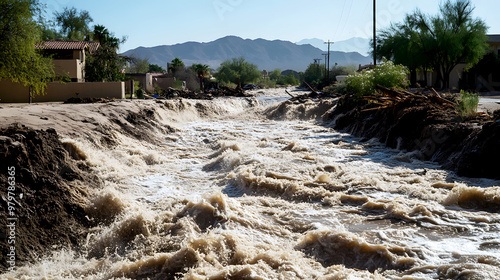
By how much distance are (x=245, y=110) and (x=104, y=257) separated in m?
27.4

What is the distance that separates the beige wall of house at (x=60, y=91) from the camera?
2834 centimetres

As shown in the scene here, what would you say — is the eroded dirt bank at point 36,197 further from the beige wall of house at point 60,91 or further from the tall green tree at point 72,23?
the tall green tree at point 72,23

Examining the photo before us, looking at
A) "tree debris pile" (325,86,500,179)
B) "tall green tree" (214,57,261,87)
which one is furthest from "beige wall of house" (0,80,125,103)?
"tall green tree" (214,57,261,87)

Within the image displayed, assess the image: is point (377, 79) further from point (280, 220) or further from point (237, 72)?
point (237, 72)

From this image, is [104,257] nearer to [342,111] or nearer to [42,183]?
[42,183]

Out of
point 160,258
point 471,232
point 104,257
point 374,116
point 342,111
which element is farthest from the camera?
point 342,111

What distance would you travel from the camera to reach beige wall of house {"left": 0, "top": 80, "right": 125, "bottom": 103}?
2834 centimetres

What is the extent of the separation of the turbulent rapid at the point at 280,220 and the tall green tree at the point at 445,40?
29.6m

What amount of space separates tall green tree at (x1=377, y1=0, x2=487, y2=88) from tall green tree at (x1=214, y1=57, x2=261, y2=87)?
49.9 metres

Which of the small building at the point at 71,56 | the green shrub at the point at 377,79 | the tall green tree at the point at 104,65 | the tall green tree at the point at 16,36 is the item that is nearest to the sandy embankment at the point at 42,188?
the tall green tree at the point at 16,36

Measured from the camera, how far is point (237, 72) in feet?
301

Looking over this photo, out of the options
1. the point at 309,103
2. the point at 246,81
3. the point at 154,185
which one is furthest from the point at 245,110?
the point at 246,81

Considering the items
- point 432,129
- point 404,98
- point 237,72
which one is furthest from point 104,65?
point 237,72

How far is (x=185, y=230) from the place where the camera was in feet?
22.4
